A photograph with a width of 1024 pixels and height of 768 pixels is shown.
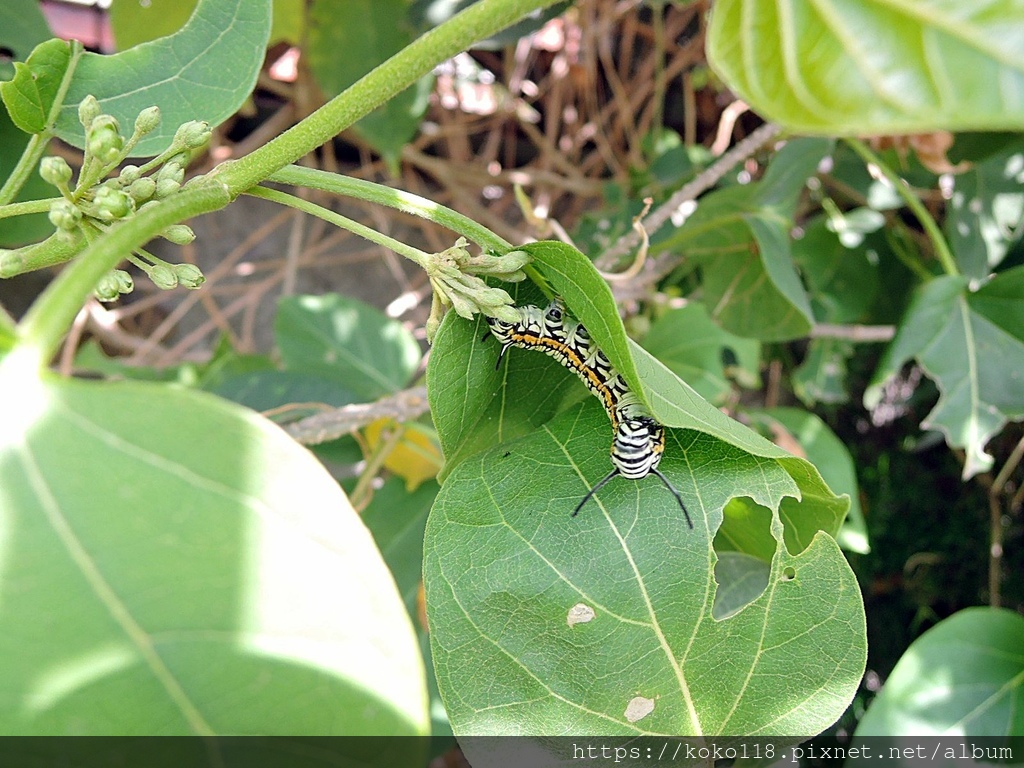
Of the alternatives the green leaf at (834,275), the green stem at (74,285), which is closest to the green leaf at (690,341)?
the green leaf at (834,275)

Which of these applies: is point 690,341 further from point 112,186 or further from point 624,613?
point 112,186

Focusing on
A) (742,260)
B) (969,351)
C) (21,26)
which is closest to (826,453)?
(969,351)

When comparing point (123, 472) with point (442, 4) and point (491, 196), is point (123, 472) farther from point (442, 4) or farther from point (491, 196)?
point (491, 196)

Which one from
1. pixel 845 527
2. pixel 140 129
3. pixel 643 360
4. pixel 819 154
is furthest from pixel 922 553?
pixel 140 129

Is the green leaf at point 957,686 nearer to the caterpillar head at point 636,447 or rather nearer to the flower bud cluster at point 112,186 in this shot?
the caterpillar head at point 636,447

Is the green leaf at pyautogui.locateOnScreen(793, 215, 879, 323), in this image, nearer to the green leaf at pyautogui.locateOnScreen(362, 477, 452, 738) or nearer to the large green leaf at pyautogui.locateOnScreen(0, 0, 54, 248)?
the green leaf at pyautogui.locateOnScreen(362, 477, 452, 738)
